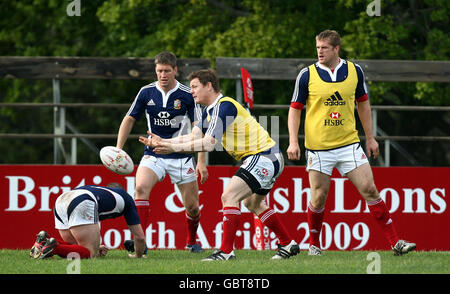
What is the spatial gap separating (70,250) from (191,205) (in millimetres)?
1959

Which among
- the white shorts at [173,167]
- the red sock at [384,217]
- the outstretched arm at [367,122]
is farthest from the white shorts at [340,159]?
the white shorts at [173,167]

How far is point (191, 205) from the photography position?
9398 millimetres

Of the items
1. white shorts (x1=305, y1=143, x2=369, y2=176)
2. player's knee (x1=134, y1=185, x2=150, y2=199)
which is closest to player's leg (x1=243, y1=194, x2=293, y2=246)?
white shorts (x1=305, y1=143, x2=369, y2=176)

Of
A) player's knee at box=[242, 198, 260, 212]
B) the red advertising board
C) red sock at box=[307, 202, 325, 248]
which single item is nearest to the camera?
player's knee at box=[242, 198, 260, 212]

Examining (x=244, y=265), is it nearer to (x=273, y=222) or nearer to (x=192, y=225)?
(x=273, y=222)

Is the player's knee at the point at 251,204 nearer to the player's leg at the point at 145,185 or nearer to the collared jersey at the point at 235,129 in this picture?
the collared jersey at the point at 235,129

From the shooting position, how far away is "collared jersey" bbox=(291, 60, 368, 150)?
26.6 feet

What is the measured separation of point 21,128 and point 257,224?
17109 millimetres

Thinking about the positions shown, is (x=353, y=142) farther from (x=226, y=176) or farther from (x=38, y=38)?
(x=38, y=38)

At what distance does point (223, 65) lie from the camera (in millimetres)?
11930

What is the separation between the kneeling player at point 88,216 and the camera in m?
7.93

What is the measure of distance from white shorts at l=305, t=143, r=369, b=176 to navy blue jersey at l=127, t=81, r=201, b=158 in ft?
5.51

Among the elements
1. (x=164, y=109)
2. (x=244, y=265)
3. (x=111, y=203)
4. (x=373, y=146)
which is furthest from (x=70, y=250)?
(x=373, y=146)

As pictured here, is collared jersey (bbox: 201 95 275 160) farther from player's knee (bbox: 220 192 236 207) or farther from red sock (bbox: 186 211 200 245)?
red sock (bbox: 186 211 200 245)
